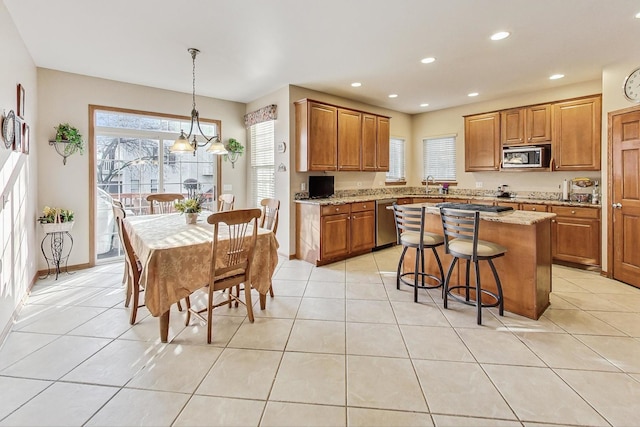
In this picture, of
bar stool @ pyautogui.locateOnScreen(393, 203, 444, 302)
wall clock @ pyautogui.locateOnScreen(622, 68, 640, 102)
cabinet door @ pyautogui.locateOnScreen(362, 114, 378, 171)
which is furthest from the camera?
cabinet door @ pyautogui.locateOnScreen(362, 114, 378, 171)

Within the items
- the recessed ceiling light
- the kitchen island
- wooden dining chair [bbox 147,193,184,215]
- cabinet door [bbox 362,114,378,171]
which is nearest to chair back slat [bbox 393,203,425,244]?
the kitchen island

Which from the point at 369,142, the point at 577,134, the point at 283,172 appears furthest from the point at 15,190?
the point at 577,134

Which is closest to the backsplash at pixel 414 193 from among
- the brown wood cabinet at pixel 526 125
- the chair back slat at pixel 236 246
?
the brown wood cabinet at pixel 526 125

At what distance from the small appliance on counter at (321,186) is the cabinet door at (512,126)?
3.02m

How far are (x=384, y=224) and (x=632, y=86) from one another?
3.60 metres

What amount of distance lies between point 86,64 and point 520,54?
529 centimetres

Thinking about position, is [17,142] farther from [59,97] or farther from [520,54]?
[520,54]

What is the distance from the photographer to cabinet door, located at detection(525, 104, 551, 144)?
16.3 ft

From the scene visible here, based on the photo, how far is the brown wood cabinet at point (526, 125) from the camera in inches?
197

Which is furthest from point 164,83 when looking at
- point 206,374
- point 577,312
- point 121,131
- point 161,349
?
point 577,312

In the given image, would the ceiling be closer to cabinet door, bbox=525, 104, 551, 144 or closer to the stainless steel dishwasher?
cabinet door, bbox=525, 104, 551, 144

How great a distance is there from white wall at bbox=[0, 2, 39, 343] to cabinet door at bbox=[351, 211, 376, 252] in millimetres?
4023

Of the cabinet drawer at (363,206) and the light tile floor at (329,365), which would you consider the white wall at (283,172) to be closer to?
the cabinet drawer at (363,206)

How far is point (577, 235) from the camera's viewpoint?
4.48 m
